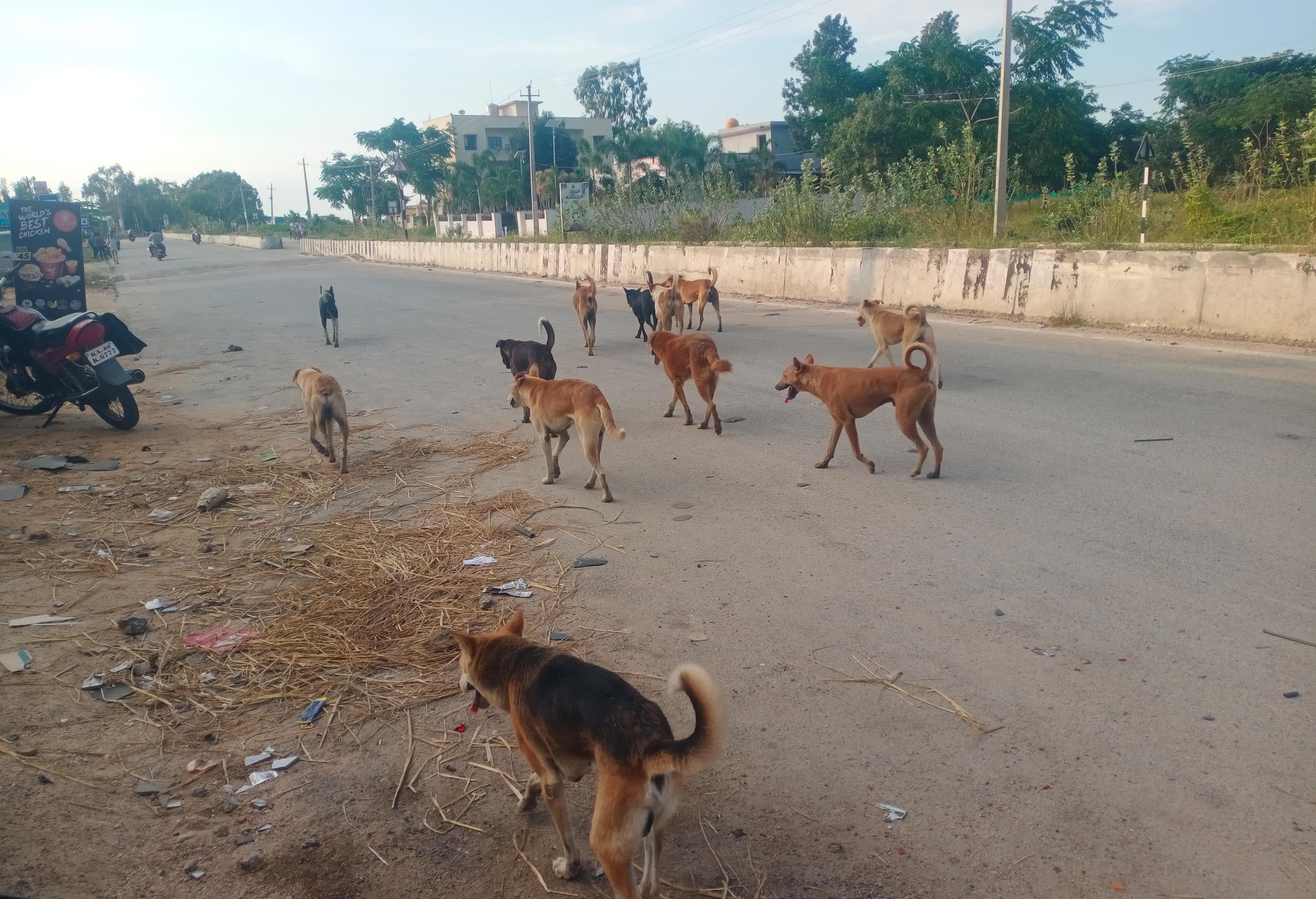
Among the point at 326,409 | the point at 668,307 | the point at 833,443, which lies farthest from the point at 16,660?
the point at 668,307

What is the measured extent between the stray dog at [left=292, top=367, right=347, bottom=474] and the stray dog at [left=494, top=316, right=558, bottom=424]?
2.04m

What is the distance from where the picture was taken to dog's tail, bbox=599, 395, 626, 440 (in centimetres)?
643

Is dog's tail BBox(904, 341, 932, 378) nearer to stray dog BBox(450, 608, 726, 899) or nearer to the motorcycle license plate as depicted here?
stray dog BBox(450, 608, 726, 899)

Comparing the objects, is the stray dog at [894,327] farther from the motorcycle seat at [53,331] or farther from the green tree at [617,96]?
the green tree at [617,96]

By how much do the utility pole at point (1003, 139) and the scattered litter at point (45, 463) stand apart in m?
14.7

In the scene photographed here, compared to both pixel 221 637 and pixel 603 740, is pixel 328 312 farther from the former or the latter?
pixel 603 740

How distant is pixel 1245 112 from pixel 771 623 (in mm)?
45610

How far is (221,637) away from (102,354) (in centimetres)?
615

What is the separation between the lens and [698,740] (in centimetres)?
259

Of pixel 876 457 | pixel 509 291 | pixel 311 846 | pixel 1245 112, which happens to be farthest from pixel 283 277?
pixel 1245 112

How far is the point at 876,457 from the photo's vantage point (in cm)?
754

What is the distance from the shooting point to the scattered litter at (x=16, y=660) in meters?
4.46

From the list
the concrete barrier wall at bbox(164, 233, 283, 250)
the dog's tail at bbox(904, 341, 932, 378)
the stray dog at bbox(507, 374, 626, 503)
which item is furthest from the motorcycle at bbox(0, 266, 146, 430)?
the concrete barrier wall at bbox(164, 233, 283, 250)

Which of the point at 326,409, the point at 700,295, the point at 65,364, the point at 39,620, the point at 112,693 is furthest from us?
the point at 700,295
